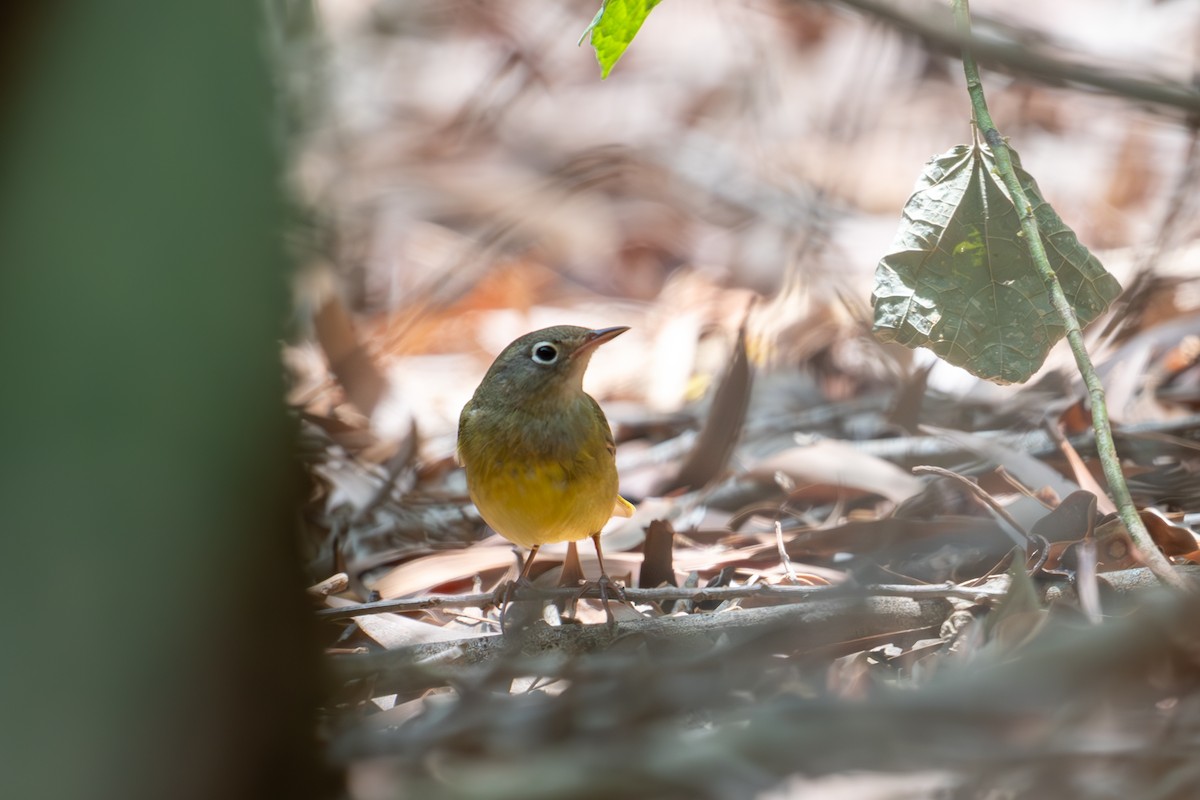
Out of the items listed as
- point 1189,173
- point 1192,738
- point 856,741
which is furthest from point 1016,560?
point 1189,173

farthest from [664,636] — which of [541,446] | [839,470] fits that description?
[839,470]

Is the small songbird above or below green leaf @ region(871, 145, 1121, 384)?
below

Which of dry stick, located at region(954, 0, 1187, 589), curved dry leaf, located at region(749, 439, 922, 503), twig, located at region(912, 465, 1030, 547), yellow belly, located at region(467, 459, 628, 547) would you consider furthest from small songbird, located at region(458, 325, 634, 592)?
dry stick, located at region(954, 0, 1187, 589)

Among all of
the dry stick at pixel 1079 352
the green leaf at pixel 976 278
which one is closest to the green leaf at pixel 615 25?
the dry stick at pixel 1079 352

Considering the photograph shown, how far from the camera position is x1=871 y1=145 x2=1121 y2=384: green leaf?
3006 mm

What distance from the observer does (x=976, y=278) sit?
10.1 ft

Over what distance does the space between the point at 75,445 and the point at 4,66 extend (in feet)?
2.28

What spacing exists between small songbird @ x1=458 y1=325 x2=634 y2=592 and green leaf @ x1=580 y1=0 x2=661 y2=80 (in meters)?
0.86

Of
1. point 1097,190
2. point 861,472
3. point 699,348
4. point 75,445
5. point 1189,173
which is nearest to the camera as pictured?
point 75,445

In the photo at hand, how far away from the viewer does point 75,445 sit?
200cm

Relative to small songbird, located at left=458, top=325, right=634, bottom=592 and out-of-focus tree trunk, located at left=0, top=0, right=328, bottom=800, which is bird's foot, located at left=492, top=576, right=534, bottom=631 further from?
out-of-focus tree trunk, located at left=0, top=0, right=328, bottom=800

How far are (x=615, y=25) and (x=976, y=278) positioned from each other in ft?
3.91

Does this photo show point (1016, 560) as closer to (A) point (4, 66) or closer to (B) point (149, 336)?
(B) point (149, 336)

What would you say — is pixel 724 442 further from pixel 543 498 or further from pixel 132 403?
pixel 132 403
